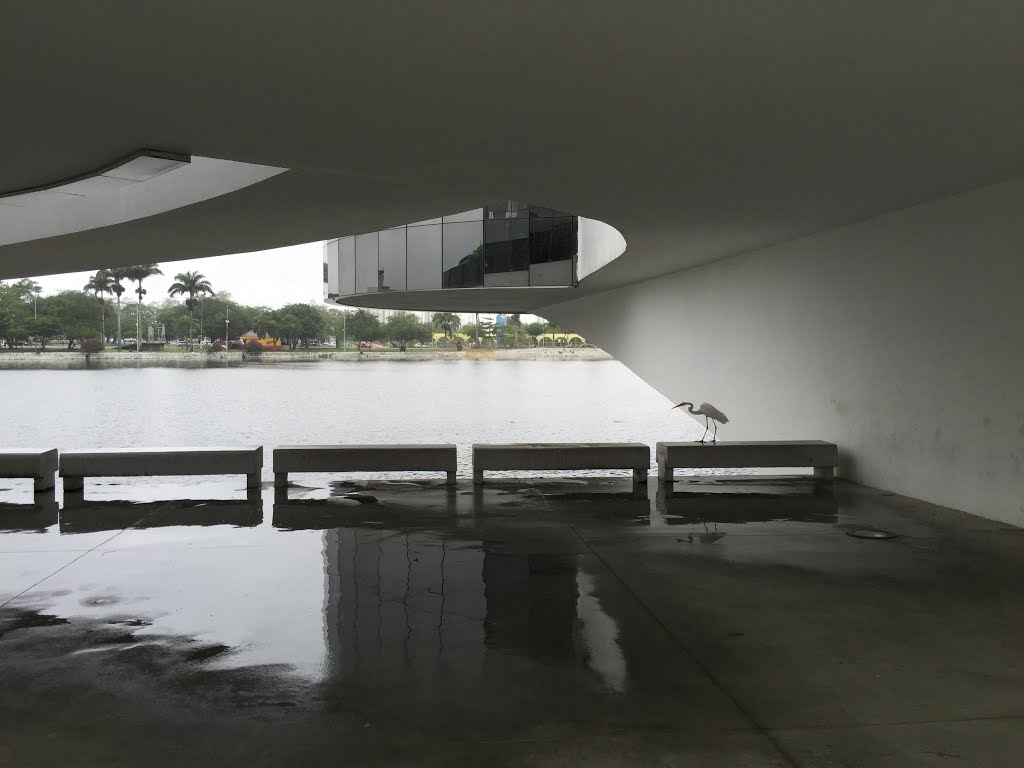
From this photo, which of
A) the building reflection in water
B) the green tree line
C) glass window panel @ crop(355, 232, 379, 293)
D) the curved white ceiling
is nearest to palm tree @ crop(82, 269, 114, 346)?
the green tree line

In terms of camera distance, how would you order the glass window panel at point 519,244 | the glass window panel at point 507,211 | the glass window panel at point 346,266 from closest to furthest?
the glass window panel at point 519,244
the glass window panel at point 507,211
the glass window panel at point 346,266

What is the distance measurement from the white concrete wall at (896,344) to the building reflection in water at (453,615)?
18.4 ft

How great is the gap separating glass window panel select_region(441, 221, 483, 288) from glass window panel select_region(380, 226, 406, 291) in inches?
51.0

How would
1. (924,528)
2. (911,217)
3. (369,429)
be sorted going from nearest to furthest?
(924,528)
(911,217)
(369,429)

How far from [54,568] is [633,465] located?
7.79 meters

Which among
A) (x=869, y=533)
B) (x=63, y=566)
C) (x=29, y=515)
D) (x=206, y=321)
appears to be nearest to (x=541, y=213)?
(x=869, y=533)

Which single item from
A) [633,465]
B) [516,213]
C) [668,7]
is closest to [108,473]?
[633,465]

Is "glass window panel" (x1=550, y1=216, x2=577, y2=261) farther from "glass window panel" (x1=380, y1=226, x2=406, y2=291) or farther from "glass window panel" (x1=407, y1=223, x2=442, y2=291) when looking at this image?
"glass window panel" (x1=380, y1=226, x2=406, y2=291)

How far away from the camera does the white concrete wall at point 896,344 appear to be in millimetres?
9867

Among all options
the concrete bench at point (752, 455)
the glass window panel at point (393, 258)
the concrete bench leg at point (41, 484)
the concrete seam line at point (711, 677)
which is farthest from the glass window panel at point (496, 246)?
the concrete seam line at point (711, 677)

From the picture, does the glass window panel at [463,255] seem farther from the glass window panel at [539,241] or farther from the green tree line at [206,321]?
the green tree line at [206,321]

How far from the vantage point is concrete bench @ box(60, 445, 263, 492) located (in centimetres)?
1183

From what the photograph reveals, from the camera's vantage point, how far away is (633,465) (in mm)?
12695

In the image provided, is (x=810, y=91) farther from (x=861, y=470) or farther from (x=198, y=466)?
(x=198, y=466)
